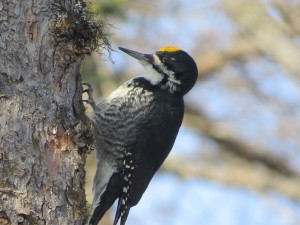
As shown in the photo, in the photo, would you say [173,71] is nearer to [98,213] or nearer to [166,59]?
[166,59]

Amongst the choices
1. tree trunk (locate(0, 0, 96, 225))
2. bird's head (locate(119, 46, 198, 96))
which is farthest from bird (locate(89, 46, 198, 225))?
tree trunk (locate(0, 0, 96, 225))

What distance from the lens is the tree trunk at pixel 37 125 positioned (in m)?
Answer: 3.79

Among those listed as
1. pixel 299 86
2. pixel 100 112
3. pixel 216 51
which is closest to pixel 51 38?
pixel 100 112

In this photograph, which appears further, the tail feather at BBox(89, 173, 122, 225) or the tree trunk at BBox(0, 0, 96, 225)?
the tail feather at BBox(89, 173, 122, 225)

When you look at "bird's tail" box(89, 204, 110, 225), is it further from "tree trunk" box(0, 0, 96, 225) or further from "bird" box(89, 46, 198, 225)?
"tree trunk" box(0, 0, 96, 225)

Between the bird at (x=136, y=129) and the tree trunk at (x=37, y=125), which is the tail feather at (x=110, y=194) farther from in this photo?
the tree trunk at (x=37, y=125)

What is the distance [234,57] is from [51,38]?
7004 mm

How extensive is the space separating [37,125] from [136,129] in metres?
1.40

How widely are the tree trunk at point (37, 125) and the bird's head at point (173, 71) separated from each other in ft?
4.26

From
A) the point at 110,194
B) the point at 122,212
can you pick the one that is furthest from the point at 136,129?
the point at 122,212

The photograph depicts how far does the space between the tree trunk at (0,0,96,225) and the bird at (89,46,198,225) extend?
3.41 feet

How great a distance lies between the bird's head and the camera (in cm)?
545

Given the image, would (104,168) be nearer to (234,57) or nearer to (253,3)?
(253,3)

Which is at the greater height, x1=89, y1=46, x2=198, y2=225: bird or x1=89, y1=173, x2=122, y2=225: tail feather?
x1=89, y1=46, x2=198, y2=225: bird
